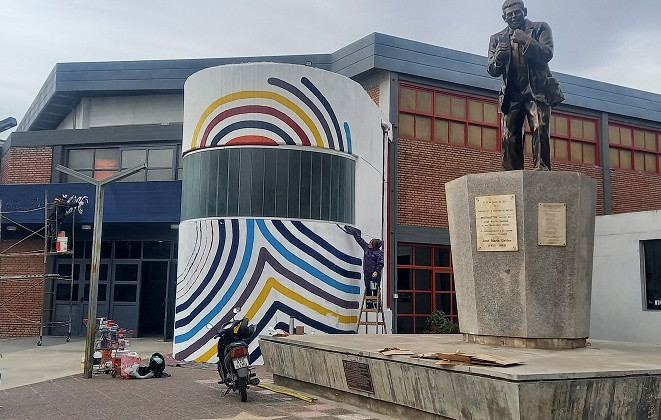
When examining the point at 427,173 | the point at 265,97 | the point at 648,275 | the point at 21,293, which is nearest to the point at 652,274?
the point at 648,275

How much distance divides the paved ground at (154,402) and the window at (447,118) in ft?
39.9

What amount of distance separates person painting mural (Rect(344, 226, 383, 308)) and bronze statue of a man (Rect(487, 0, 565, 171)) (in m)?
6.09

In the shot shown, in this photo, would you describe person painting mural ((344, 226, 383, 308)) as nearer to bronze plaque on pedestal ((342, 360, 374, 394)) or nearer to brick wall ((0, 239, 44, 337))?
bronze plaque on pedestal ((342, 360, 374, 394))

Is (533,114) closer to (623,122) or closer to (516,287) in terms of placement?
(516,287)

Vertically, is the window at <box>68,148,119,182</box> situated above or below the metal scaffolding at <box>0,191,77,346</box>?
above

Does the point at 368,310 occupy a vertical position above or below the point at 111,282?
below

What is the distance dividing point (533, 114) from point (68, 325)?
18063 millimetres

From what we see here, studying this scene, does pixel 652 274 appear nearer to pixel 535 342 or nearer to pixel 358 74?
pixel 535 342

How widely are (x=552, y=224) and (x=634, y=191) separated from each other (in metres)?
20.5

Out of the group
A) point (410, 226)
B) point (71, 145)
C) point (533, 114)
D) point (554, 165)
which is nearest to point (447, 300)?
point (410, 226)

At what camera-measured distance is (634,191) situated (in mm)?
27219

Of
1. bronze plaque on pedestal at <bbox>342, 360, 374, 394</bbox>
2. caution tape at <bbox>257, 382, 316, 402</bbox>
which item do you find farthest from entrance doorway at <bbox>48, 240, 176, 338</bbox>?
bronze plaque on pedestal at <bbox>342, 360, 374, 394</bbox>

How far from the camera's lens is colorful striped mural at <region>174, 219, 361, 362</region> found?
592 inches

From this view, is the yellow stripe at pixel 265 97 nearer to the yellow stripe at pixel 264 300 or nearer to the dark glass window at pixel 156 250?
the yellow stripe at pixel 264 300
